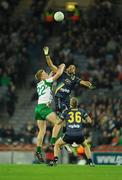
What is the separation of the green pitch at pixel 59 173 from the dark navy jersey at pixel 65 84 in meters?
2.46

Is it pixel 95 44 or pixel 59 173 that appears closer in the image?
pixel 59 173

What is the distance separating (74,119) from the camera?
2028cm

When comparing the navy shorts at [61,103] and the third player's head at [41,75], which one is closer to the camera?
the third player's head at [41,75]

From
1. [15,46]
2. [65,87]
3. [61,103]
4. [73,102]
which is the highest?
[15,46]

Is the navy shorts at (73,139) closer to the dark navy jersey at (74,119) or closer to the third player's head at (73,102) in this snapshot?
the dark navy jersey at (74,119)

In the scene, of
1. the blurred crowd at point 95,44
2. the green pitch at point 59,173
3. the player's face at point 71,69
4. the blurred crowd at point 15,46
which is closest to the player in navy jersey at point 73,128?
the green pitch at point 59,173

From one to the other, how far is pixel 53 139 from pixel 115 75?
1295 centimetres

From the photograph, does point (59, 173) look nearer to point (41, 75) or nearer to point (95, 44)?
point (41, 75)

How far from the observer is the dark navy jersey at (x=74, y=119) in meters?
20.3

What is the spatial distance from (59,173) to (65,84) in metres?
4.29

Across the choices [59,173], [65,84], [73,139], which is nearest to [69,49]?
[65,84]

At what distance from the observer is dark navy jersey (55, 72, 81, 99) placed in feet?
71.1

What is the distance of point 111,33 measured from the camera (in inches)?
1427

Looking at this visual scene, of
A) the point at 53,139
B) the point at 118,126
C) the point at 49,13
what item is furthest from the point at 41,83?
the point at 49,13
